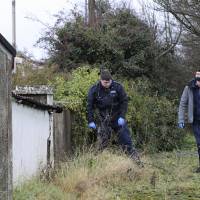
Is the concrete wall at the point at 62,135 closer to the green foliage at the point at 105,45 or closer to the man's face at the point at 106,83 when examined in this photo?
the man's face at the point at 106,83

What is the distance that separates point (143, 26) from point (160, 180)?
42.1ft

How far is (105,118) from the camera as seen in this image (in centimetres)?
1047

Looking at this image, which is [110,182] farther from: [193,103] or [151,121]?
[151,121]

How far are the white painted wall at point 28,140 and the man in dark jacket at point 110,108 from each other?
1.26 meters

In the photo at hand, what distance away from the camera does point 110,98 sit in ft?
34.3

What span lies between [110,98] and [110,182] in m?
2.57

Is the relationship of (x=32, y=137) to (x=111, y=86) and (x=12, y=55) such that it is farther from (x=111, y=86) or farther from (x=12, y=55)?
(x=12, y=55)

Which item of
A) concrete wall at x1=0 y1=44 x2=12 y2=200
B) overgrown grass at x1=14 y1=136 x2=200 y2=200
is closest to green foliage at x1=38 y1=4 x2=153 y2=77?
overgrown grass at x1=14 y1=136 x2=200 y2=200

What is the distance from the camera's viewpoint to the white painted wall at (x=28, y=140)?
7732 mm

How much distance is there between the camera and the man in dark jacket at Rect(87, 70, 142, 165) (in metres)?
10.3

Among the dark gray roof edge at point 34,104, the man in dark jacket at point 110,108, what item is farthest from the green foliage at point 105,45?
the dark gray roof edge at point 34,104

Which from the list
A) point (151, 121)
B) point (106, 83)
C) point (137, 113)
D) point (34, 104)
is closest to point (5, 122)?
point (34, 104)

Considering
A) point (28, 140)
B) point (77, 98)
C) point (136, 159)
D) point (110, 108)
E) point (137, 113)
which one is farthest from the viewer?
point (137, 113)

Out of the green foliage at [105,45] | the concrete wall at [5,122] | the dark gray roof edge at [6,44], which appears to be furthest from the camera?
the green foliage at [105,45]
